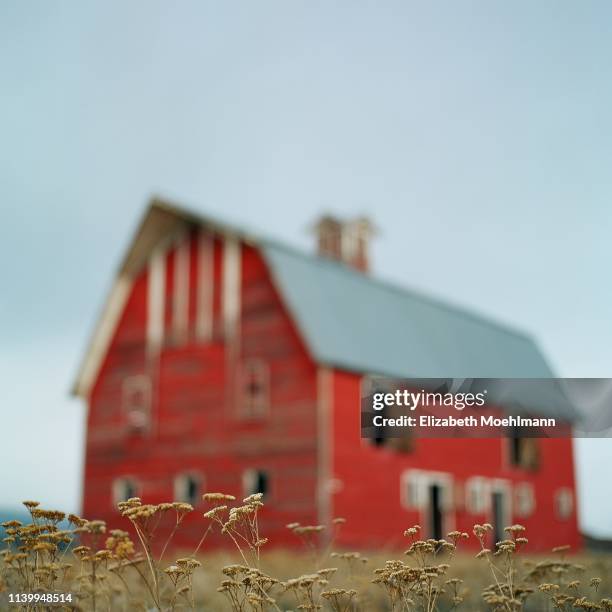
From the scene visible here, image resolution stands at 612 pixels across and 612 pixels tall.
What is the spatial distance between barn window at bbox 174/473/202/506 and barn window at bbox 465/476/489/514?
7.69 meters

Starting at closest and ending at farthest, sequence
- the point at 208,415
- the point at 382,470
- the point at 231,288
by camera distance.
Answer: the point at 382,470
the point at 208,415
the point at 231,288

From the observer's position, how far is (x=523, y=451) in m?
29.2

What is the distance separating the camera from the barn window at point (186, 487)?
2498 centimetres

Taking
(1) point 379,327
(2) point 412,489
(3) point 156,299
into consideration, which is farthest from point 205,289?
(2) point 412,489

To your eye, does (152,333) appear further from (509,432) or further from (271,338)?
(509,432)

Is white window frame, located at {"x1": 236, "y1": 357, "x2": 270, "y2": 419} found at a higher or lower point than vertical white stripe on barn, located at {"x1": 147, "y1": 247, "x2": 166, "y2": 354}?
lower

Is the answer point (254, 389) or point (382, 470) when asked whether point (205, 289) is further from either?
point (382, 470)

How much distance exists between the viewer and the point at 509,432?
28516mm

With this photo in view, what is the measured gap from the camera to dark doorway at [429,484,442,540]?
991 inches

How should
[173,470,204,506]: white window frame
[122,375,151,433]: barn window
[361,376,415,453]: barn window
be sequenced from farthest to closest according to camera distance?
→ [122,375,151,433]: barn window → [173,470,204,506]: white window frame → [361,376,415,453]: barn window

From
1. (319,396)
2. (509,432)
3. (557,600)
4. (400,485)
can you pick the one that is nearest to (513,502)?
(509,432)

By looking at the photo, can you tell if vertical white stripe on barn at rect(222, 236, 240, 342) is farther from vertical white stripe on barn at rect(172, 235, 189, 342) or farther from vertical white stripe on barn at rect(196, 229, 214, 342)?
vertical white stripe on barn at rect(172, 235, 189, 342)

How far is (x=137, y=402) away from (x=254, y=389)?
4.44 meters

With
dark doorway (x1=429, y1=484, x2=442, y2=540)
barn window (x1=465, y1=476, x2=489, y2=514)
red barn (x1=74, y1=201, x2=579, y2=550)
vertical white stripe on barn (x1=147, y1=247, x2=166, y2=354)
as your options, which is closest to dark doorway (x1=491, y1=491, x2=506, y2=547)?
red barn (x1=74, y1=201, x2=579, y2=550)
